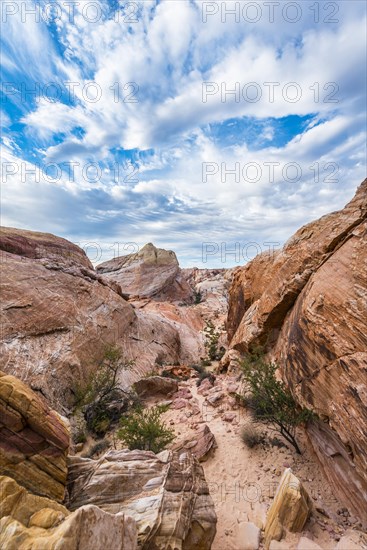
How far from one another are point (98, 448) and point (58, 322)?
765 centimetres

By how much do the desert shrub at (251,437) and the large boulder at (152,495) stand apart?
10.8 feet

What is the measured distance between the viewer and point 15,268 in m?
14.8

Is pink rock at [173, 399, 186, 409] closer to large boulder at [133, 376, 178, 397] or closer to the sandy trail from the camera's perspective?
large boulder at [133, 376, 178, 397]

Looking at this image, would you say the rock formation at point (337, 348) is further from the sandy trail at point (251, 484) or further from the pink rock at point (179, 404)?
the pink rock at point (179, 404)

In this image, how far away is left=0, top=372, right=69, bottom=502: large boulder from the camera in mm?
4262

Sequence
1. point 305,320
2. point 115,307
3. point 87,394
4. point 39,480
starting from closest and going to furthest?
point 39,480
point 305,320
point 87,394
point 115,307

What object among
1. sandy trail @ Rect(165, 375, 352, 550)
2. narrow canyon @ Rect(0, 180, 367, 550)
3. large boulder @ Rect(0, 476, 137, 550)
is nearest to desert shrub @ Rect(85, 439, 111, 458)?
narrow canyon @ Rect(0, 180, 367, 550)

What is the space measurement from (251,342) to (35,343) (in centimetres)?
1113

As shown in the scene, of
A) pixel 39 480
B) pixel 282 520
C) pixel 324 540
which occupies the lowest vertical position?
pixel 324 540

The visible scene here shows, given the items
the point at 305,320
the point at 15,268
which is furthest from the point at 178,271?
the point at 305,320

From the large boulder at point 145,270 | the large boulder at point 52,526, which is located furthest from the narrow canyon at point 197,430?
the large boulder at point 145,270

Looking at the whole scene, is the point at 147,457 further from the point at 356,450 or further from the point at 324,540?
the point at 356,450

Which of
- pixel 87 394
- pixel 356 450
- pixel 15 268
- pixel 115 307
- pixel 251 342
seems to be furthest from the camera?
pixel 115 307

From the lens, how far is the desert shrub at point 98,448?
8.60 meters
